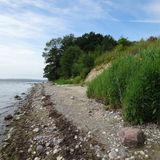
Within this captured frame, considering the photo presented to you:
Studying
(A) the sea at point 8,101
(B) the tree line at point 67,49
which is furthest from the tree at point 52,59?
(A) the sea at point 8,101

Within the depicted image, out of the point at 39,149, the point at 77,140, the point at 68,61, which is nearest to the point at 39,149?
the point at 39,149

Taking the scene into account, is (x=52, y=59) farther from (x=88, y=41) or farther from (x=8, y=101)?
(x=8, y=101)

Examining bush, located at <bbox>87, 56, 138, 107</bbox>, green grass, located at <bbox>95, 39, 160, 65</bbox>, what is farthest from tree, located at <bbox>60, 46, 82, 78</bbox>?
bush, located at <bbox>87, 56, 138, 107</bbox>

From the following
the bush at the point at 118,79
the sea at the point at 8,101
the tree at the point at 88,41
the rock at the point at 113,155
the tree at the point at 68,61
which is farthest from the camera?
the tree at the point at 88,41

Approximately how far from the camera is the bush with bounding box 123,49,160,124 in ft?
31.3

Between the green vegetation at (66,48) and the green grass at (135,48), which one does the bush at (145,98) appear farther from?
the green vegetation at (66,48)

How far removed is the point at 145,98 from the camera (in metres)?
9.57

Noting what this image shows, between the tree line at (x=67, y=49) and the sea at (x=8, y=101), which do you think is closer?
the sea at (x=8, y=101)

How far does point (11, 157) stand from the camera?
31.6 ft

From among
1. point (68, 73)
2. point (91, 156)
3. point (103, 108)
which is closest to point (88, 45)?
point (68, 73)

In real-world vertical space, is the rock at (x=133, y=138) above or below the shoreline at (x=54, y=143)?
above

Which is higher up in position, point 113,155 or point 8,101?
point 113,155

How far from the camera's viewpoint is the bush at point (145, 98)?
9.55 m

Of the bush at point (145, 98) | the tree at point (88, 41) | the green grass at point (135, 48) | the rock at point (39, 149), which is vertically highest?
the tree at point (88, 41)
